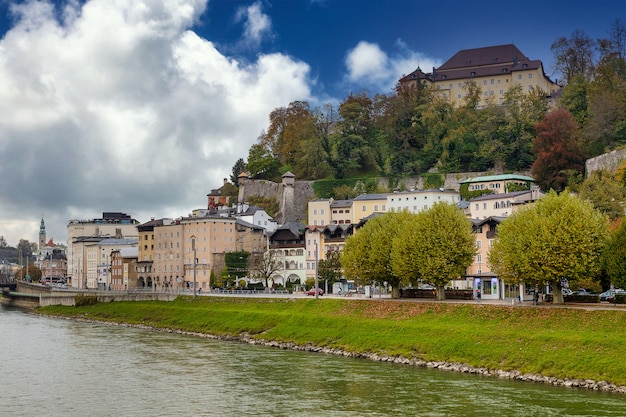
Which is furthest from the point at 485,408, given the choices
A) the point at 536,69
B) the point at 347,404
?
the point at 536,69

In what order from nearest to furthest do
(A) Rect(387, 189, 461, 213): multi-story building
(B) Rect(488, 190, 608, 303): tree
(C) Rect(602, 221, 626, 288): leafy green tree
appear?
(C) Rect(602, 221, 626, 288): leafy green tree, (B) Rect(488, 190, 608, 303): tree, (A) Rect(387, 189, 461, 213): multi-story building

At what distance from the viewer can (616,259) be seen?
176ft

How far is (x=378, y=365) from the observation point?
51.0m

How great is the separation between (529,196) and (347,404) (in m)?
61.8

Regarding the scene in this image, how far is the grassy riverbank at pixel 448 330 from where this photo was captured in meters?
44.7

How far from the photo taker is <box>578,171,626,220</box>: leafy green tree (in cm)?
8450

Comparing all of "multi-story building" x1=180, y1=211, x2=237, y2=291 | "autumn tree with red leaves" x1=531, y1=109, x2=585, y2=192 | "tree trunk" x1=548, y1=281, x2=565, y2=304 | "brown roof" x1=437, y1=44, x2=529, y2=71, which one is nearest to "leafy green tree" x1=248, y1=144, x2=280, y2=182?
"multi-story building" x1=180, y1=211, x2=237, y2=291

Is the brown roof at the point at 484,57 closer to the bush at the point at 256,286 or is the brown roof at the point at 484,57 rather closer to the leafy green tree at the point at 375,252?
the bush at the point at 256,286

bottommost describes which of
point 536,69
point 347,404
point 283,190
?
point 347,404

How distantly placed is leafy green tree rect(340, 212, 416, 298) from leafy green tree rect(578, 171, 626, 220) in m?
24.1

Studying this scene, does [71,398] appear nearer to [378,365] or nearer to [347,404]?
[347,404]

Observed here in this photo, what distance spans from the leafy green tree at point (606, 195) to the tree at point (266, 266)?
4120cm

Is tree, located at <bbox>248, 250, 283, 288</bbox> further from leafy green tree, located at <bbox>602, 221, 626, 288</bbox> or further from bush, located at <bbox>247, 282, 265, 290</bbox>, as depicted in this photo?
leafy green tree, located at <bbox>602, 221, 626, 288</bbox>

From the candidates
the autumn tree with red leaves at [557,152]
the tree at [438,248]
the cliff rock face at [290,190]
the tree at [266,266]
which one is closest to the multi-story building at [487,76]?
the cliff rock face at [290,190]
